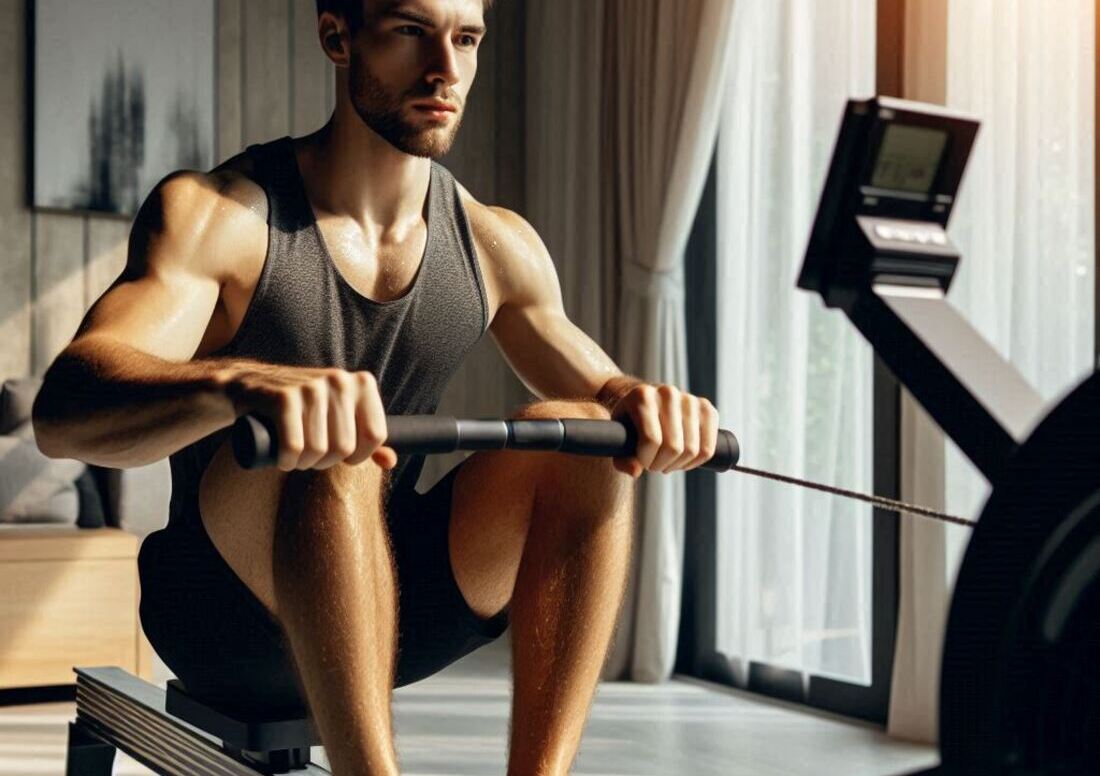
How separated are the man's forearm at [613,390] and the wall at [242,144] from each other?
2842mm

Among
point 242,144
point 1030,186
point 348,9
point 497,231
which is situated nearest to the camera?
point 348,9

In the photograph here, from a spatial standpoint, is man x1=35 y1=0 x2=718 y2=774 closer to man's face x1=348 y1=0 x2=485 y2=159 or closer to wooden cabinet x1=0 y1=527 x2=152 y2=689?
man's face x1=348 y1=0 x2=485 y2=159

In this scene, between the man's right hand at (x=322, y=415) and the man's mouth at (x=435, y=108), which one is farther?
the man's mouth at (x=435, y=108)

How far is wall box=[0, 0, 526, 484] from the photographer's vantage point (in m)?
4.20

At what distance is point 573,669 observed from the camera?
1.47 meters

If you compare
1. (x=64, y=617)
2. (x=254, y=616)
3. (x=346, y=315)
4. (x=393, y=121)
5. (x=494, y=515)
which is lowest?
(x=64, y=617)

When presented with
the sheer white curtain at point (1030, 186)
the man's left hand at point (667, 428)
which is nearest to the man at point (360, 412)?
the man's left hand at point (667, 428)

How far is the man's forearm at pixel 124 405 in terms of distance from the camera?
125 centimetres

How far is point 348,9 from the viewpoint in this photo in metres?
1.70

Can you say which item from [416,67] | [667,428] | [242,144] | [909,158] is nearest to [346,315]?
[416,67]

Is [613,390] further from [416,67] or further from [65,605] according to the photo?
[65,605]

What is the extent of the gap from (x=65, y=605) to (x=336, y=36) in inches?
89.8

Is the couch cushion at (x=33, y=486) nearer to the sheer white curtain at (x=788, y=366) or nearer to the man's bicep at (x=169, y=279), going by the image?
the sheer white curtain at (x=788, y=366)

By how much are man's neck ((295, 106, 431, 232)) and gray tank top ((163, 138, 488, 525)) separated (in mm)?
27
